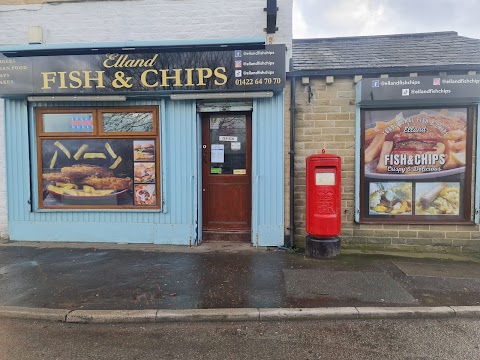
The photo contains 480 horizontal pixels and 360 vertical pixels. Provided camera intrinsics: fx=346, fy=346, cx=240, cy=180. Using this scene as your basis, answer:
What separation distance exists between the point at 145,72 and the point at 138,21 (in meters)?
1.20

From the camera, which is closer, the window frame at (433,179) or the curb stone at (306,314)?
the curb stone at (306,314)

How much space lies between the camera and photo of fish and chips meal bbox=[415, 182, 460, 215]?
639 cm

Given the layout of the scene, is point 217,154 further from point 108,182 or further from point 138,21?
point 138,21

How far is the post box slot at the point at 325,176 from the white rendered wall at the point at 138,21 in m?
2.36

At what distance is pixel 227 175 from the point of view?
Result: 6.83 m

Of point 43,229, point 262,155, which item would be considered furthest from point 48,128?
point 262,155

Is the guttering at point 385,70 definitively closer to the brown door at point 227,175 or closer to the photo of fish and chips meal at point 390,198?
the brown door at point 227,175

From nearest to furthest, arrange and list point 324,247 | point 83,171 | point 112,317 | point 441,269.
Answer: point 112,317, point 441,269, point 324,247, point 83,171

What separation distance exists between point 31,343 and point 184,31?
18.5 feet

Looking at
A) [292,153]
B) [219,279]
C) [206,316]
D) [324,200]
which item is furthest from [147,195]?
[206,316]

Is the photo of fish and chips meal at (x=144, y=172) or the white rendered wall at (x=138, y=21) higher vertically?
the white rendered wall at (x=138, y=21)

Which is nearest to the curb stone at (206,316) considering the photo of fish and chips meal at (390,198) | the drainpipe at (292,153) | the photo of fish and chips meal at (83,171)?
the drainpipe at (292,153)

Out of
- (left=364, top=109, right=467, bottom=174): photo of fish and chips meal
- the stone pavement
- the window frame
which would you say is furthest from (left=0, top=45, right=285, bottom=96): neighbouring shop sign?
the stone pavement

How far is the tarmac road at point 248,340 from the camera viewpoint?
321cm
